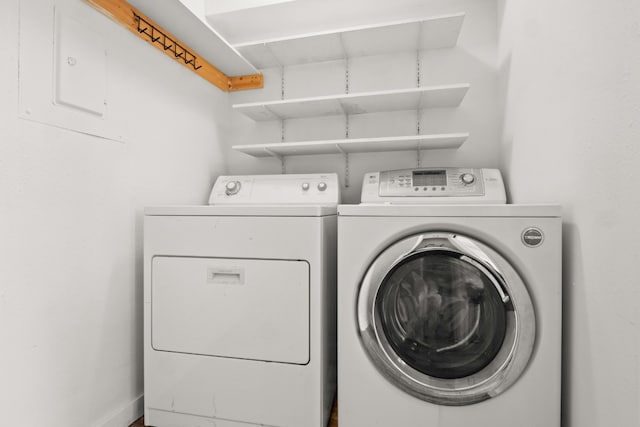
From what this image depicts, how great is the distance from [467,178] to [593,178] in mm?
738

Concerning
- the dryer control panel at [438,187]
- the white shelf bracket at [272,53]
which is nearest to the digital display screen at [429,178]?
the dryer control panel at [438,187]

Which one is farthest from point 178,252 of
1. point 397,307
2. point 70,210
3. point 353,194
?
point 353,194

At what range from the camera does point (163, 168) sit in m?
1.53

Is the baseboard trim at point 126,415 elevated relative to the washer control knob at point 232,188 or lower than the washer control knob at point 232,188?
lower

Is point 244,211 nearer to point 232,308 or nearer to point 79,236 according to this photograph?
point 232,308

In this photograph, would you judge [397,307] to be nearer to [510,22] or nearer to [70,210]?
[70,210]

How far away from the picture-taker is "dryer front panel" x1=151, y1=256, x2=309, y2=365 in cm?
115

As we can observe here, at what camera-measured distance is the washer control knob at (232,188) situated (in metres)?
1.86

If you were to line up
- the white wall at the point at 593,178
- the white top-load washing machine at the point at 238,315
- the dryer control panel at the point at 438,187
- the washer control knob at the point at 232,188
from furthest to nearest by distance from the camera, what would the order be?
1. the washer control knob at the point at 232,188
2. the dryer control panel at the point at 438,187
3. the white top-load washing machine at the point at 238,315
4. the white wall at the point at 593,178

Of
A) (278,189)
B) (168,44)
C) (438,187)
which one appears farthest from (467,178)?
(168,44)

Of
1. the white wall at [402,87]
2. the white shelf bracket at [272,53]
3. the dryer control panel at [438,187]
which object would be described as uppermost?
the white shelf bracket at [272,53]

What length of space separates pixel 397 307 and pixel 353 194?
3.12ft

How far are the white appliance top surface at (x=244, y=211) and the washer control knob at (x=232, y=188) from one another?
2.01ft

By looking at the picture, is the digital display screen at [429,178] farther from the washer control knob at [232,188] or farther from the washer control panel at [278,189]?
the washer control knob at [232,188]
